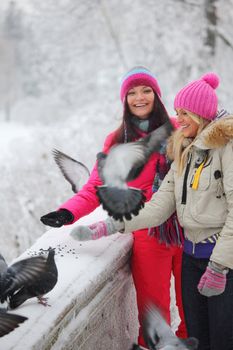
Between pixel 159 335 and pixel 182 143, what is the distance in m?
0.92

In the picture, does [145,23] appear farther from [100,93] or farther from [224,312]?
[224,312]

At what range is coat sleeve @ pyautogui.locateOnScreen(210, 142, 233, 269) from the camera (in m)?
2.15

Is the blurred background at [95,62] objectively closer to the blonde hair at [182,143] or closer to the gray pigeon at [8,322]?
the blonde hair at [182,143]

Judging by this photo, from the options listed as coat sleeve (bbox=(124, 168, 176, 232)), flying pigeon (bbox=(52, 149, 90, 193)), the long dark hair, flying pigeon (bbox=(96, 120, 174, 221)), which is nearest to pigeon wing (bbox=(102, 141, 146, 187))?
flying pigeon (bbox=(96, 120, 174, 221))

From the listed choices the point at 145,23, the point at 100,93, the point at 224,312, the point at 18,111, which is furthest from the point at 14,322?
the point at 18,111

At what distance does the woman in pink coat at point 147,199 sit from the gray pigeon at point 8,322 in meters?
0.95

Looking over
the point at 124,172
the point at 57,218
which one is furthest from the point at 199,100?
the point at 57,218

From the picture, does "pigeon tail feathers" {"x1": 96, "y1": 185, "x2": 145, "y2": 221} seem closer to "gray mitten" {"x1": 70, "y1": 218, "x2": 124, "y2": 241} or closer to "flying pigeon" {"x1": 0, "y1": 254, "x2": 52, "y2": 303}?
"flying pigeon" {"x1": 0, "y1": 254, "x2": 52, "y2": 303}

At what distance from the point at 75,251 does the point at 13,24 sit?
49.1 meters

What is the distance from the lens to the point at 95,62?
1644 centimetres

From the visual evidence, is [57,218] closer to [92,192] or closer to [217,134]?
[92,192]

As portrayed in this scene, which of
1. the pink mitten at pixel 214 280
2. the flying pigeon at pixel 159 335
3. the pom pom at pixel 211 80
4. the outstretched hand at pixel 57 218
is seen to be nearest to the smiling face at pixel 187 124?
the pom pom at pixel 211 80

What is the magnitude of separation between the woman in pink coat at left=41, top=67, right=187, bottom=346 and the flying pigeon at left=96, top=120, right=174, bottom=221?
516 mm

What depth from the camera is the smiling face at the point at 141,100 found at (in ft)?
9.30
